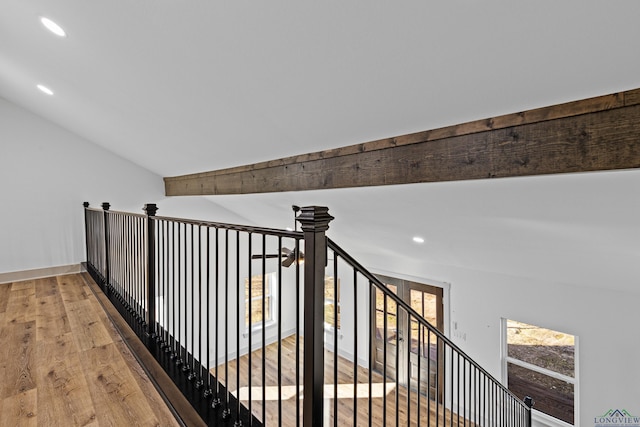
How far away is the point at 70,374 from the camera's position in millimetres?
2068

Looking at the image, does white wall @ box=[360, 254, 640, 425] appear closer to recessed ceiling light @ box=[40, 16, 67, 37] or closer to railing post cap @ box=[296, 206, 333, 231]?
railing post cap @ box=[296, 206, 333, 231]

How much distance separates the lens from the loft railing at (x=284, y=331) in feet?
3.82

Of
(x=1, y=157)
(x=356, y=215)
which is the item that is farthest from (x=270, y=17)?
(x=1, y=157)

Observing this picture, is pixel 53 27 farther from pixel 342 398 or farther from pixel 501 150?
pixel 342 398

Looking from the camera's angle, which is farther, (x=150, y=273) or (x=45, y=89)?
(x=45, y=89)

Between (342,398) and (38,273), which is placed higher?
(38,273)

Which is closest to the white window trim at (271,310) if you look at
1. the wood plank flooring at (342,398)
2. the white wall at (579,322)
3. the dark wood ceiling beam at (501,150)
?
the wood plank flooring at (342,398)

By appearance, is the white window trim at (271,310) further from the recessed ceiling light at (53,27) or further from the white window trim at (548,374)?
the recessed ceiling light at (53,27)

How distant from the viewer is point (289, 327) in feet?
25.8

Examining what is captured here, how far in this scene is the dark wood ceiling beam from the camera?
4.76 ft

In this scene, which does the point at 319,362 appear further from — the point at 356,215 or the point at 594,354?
the point at 594,354

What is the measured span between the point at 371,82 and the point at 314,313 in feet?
→ 4.21

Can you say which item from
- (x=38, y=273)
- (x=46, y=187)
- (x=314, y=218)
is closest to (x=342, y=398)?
(x=38, y=273)

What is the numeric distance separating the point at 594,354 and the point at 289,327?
568 cm
